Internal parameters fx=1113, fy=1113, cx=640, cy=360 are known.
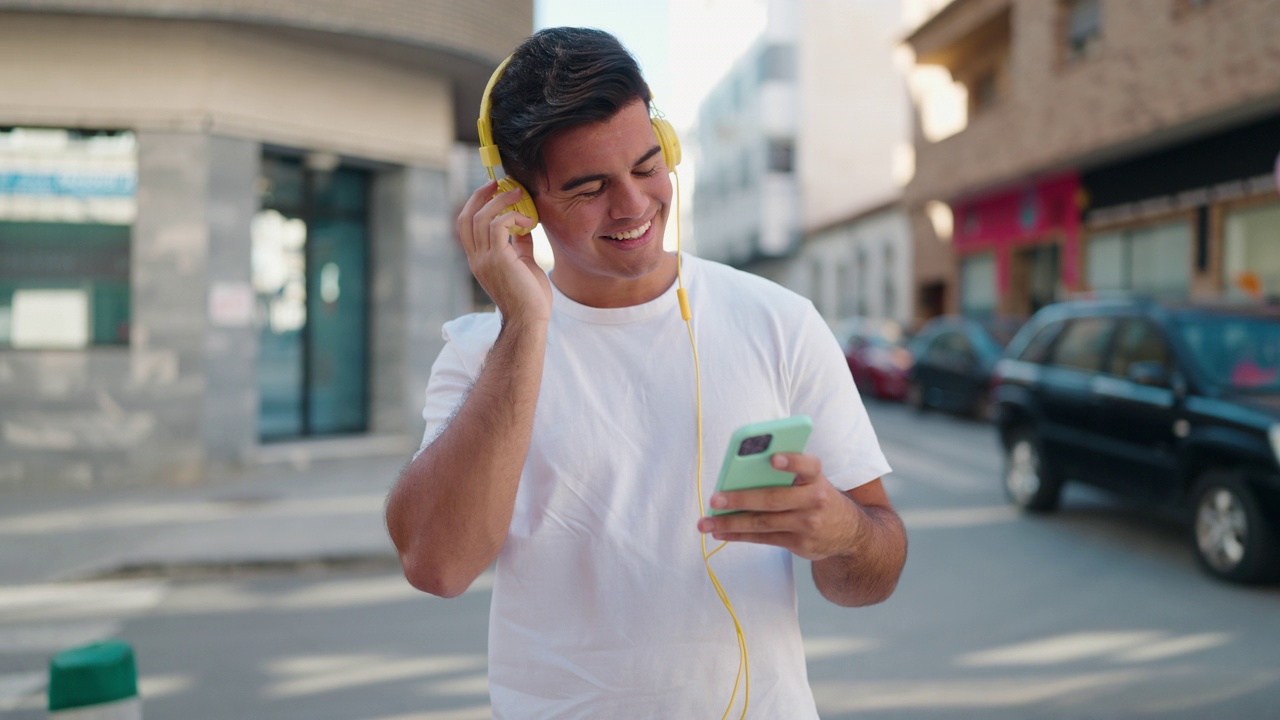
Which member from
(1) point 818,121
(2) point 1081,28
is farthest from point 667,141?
(1) point 818,121

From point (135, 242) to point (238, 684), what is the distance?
7575mm

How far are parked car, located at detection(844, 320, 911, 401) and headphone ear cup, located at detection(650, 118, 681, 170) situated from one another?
63.3 ft

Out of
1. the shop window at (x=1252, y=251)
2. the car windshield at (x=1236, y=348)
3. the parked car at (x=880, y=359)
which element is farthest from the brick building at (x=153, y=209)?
the parked car at (x=880, y=359)

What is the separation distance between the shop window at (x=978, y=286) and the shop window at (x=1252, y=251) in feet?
26.8

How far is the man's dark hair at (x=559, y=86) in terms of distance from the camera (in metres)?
1.82

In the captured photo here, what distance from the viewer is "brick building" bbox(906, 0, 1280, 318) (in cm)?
1539

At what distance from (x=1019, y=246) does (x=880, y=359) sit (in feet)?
14.5

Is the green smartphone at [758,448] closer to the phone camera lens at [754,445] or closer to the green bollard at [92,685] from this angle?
the phone camera lens at [754,445]

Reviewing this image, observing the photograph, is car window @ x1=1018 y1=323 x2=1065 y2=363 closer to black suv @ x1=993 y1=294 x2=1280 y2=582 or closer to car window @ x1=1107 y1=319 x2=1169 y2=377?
black suv @ x1=993 y1=294 x2=1280 y2=582

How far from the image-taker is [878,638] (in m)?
5.78

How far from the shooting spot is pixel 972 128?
23.0 meters

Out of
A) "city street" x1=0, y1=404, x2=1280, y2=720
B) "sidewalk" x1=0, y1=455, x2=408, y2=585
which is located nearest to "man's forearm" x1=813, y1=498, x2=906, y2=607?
"city street" x1=0, y1=404, x2=1280, y2=720

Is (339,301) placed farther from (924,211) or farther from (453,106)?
(924,211)

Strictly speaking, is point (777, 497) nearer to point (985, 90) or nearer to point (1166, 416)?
point (1166, 416)
